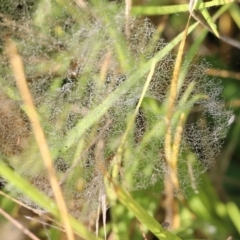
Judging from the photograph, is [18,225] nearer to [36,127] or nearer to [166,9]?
[36,127]

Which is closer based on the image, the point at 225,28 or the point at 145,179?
the point at 145,179

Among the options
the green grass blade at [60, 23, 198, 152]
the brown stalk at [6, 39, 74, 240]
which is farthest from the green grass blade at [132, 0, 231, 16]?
the brown stalk at [6, 39, 74, 240]

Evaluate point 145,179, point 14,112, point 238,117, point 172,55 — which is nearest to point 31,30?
point 14,112

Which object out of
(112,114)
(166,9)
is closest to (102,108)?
(112,114)

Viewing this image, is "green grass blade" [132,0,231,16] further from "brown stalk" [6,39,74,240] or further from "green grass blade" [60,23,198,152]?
"brown stalk" [6,39,74,240]

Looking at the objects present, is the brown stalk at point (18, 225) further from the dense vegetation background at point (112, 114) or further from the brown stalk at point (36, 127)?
the brown stalk at point (36, 127)

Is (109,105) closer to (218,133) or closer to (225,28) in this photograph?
(218,133)

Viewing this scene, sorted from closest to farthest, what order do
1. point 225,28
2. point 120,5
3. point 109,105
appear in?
point 109,105 → point 120,5 → point 225,28
